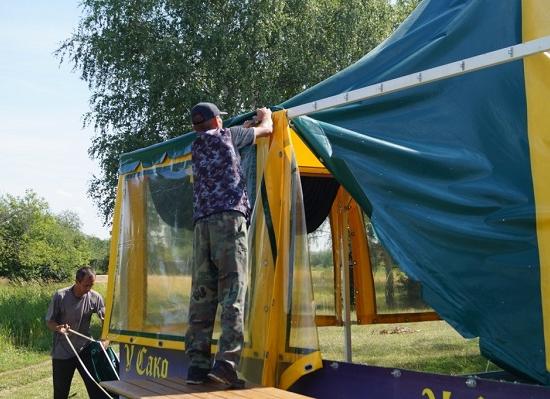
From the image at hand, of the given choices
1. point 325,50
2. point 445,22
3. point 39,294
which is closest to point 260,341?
point 445,22

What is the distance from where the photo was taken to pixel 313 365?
442cm

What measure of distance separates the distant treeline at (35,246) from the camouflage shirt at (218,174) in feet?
123

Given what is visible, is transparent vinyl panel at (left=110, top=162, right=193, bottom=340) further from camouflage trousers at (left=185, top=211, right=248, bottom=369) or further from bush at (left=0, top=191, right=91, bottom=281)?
bush at (left=0, top=191, right=91, bottom=281)

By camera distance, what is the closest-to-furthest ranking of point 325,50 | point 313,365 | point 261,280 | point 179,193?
point 313,365
point 261,280
point 179,193
point 325,50

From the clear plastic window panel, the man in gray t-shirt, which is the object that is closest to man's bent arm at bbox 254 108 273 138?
the clear plastic window panel

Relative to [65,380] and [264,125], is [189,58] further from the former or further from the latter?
[264,125]

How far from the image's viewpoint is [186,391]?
4098 millimetres

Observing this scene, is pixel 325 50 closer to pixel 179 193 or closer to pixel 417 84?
pixel 179 193

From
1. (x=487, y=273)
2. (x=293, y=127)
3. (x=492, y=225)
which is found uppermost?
(x=293, y=127)

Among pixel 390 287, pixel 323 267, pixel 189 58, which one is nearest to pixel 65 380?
pixel 323 267

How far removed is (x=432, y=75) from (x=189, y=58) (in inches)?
554

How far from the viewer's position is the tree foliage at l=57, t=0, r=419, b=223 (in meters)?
17.3

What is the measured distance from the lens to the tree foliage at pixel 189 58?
17.3 m

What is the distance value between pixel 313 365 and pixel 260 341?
375 millimetres
